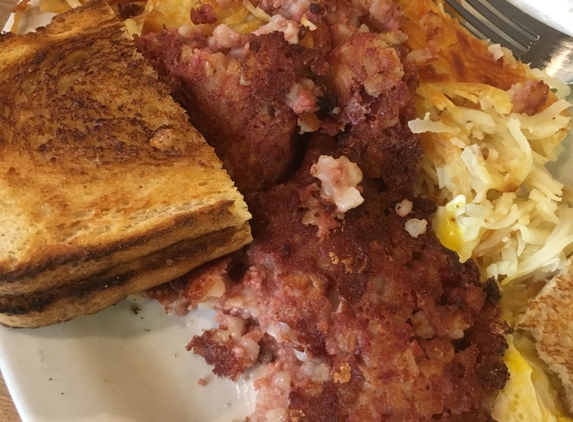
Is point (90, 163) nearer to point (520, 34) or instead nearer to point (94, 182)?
point (94, 182)

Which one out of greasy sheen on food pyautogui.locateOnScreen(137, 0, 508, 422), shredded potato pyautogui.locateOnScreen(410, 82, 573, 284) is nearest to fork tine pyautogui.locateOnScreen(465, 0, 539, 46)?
shredded potato pyautogui.locateOnScreen(410, 82, 573, 284)

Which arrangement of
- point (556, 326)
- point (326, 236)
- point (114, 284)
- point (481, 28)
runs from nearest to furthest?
point (114, 284) < point (326, 236) < point (556, 326) < point (481, 28)

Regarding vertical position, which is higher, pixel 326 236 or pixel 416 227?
pixel 416 227

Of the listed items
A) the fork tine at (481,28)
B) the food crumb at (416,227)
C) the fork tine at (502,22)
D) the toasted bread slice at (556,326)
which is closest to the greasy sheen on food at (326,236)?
the food crumb at (416,227)

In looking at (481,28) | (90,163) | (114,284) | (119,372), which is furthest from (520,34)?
(119,372)

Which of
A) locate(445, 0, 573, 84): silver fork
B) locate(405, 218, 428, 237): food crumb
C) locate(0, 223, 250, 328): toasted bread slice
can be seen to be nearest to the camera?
locate(0, 223, 250, 328): toasted bread slice

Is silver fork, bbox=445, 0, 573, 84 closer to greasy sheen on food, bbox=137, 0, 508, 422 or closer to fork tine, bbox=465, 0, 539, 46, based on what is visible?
fork tine, bbox=465, 0, 539, 46

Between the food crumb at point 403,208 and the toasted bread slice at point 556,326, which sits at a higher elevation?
the food crumb at point 403,208

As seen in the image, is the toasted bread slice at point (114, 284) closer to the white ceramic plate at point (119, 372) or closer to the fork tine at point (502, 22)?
the white ceramic plate at point (119, 372)
